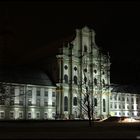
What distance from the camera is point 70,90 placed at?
10625 centimetres

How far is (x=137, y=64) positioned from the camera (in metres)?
38.7

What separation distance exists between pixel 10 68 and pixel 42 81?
900 cm

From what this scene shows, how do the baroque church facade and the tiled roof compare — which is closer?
the baroque church facade

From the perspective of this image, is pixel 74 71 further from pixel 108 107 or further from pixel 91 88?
pixel 108 107

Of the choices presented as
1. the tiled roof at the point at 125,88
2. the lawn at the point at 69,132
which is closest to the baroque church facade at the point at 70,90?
the tiled roof at the point at 125,88

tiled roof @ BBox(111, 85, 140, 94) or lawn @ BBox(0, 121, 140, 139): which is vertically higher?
tiled roof @ BBox(111, 85, 140, 94)

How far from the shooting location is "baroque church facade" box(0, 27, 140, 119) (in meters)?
96.6

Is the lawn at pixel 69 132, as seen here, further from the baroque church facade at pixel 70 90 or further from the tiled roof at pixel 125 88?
the tiled roof at pixel 125 88

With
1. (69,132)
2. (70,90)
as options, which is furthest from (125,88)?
(69,132)

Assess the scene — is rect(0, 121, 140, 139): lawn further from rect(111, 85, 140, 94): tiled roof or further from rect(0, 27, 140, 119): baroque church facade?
rect(111, 85, 140, 94): tiled roof

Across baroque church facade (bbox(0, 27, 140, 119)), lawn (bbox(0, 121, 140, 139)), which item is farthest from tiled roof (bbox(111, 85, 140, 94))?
lawn (bbox(0, 121, 140, 139))

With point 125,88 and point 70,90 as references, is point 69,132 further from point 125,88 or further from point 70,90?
point 125,88

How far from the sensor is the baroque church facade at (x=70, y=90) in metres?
96.6

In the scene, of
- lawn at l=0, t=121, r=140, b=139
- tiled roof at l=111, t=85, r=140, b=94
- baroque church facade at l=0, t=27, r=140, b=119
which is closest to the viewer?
lawn at l=0, t=121, r=140, b=139
